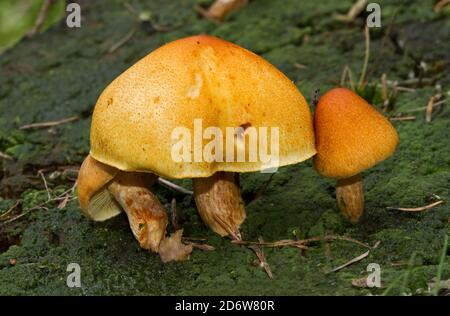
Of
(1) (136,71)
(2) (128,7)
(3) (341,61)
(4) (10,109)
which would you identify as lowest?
(4) (10,109)

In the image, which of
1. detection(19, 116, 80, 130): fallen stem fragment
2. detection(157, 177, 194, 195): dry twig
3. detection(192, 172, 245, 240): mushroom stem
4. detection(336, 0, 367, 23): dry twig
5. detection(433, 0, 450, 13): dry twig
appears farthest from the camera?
detection(336, 0, 367, 23): dry twig

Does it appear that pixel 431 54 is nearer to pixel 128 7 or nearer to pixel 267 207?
pixel 267 207

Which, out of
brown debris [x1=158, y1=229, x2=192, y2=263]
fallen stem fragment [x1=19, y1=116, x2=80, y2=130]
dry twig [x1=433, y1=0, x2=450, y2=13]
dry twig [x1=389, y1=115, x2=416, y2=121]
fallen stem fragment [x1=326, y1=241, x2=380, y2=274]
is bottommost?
fallen stem fragment [x1=19, y1=116, x2=80, y2=130]

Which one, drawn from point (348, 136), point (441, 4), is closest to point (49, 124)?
point (348, 136)

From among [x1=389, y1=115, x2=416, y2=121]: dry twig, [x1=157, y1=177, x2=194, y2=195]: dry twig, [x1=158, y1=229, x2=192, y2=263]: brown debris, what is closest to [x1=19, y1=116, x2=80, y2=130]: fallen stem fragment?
[x1=157, y1=177, x2=194, y2=195]: dry twig

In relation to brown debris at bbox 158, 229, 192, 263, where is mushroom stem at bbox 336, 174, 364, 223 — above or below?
above

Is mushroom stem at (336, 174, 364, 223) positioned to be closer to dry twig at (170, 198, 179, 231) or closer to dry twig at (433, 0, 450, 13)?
dry twig at (170, 198, 179, 231)
